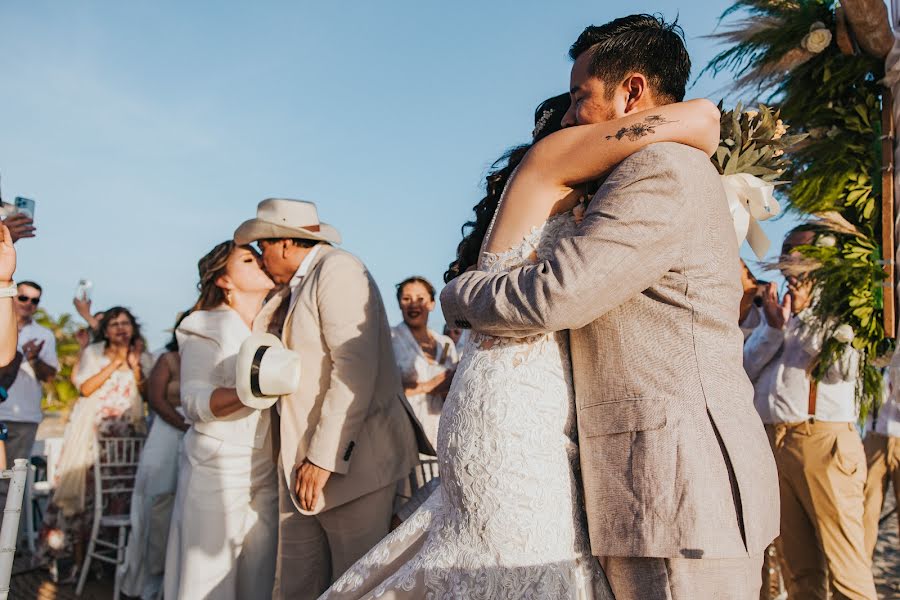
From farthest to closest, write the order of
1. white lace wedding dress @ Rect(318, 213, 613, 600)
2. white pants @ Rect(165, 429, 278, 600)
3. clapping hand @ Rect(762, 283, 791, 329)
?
clapping hand @ Rect(762, 283, 791, 329)
white pants @ Rect(165, 429, 278, 600)
white lace wedding dress @ Rect(318, 213, 613, 600)

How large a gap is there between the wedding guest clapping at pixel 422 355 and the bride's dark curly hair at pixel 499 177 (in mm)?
4955

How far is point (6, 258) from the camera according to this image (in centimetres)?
280

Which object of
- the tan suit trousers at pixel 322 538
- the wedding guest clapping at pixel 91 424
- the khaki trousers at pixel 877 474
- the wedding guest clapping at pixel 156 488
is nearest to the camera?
the tan suit trousers at pixel 322 538

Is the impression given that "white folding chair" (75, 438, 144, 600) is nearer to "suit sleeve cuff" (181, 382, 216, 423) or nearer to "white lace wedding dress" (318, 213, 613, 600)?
"suit sleeve cuff" (181, 382, 216, 423)

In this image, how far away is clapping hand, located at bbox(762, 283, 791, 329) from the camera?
196 inches

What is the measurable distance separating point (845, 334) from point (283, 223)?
282cm

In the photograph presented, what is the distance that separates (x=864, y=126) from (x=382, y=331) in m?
2.45

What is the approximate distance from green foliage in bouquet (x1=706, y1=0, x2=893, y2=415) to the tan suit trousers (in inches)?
92.3

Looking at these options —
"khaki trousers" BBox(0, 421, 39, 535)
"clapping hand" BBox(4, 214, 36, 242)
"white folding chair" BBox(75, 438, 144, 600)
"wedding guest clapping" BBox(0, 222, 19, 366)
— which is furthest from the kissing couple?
"khaki trousers" BBox(0, 421, 39, 535)

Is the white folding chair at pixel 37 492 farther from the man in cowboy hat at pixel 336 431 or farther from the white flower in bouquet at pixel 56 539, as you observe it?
the man in cowboy hat at pixel 336 431

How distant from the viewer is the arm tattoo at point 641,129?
73.2 inches

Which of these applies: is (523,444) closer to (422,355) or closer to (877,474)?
(877,474)

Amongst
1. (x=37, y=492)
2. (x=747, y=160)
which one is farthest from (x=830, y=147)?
(x=37, y=492)

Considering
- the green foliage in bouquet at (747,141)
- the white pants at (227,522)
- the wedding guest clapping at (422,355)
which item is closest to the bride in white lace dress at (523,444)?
the green foliage in bouquet at (747,141)
